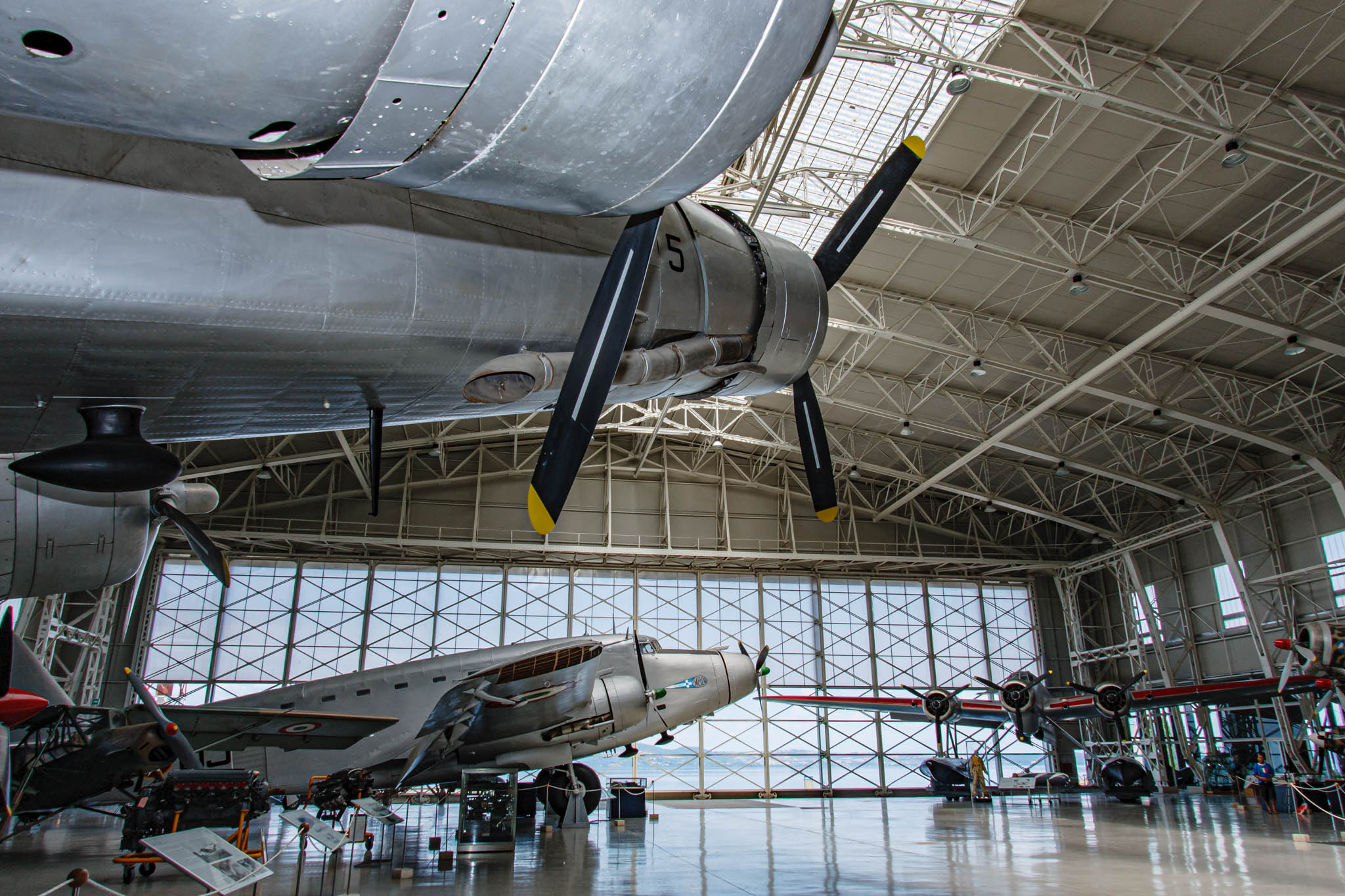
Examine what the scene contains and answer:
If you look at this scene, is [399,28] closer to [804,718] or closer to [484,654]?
[484,654]

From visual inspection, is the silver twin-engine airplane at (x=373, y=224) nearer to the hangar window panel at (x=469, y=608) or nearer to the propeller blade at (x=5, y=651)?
the propeller blade at (x=5, y=651)

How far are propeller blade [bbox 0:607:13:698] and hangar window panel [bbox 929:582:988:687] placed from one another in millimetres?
34059

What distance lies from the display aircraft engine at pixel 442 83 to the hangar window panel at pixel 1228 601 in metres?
35.1

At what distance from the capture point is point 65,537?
6305 millimetres

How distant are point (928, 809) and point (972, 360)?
13724 millimetres

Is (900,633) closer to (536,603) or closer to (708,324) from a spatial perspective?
(536,603)

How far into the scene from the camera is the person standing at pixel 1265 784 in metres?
22.3

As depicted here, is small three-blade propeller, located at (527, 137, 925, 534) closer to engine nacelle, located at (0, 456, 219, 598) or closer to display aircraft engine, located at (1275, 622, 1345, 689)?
engine nacelle, located at (0, 456, 219, 598)

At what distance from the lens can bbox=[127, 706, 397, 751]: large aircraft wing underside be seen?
12750mm

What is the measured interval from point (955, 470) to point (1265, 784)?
1296 centimetres

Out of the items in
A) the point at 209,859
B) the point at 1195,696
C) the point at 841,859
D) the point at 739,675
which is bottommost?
the point at 841,859

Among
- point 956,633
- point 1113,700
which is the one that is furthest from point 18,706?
point 956,633

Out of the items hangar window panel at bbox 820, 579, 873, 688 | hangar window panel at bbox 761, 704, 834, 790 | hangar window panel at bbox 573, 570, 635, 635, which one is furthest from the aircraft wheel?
hangar window panel at bbox 820, 579, 873, 688

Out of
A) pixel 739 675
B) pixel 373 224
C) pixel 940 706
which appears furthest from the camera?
pixel 940 706
